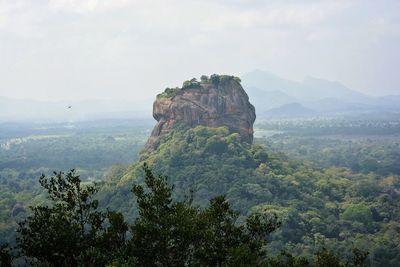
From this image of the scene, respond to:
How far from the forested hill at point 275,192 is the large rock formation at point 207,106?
1454 millimetres

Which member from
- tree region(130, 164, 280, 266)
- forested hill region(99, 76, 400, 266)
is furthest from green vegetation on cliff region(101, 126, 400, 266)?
tree region(130, 164, 280, 266)

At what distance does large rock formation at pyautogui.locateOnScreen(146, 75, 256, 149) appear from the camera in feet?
294

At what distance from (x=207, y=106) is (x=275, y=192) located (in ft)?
73.4

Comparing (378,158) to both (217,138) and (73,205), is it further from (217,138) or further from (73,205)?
(73,205)

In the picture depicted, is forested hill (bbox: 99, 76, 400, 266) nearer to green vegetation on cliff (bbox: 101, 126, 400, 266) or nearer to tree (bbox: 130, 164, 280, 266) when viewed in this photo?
green vegetation on cliff (bbox: 101, 126, 400, 266)

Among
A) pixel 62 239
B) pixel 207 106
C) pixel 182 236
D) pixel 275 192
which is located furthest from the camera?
pixel 207 106

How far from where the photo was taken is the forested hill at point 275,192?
64125 mm

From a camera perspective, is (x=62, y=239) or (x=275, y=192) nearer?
(x=62, y=239)

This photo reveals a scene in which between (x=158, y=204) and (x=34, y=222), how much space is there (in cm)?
606

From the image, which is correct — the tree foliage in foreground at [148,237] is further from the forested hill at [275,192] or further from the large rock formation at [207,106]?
the large rock formation at [207,106]

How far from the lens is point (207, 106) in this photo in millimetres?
90188

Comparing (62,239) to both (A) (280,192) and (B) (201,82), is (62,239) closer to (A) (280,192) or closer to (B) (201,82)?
(A) (280,192)

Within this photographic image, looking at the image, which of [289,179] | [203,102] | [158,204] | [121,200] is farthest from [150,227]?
[203,102]

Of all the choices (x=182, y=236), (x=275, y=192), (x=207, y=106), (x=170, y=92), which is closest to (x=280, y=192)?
(x=275, y=192)
